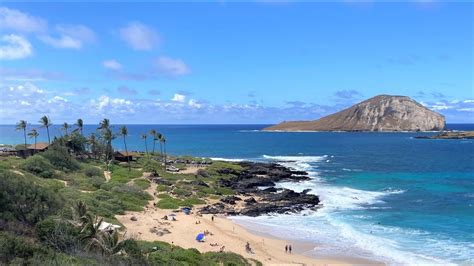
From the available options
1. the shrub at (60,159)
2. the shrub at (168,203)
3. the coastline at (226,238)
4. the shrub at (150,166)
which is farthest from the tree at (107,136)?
the coastline at (226,238)

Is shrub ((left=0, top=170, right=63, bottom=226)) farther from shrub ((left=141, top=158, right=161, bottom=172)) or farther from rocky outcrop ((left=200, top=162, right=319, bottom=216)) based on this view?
shrub ((left=141, top=158, right=161, bottom=172))

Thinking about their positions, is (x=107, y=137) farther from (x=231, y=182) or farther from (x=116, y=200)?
(x=116, y=200)

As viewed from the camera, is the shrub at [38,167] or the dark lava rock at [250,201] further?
the dark lava rock at [250,201]

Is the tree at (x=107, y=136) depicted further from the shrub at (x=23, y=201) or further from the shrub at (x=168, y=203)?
the shrub at (x=23, y=201)

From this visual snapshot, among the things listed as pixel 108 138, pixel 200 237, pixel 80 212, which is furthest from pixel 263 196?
pixel 80 212

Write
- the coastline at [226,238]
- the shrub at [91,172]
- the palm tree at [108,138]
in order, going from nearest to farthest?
the coastline at [226,238] < the shrub at [91,172] < the palm tree at [108,138]

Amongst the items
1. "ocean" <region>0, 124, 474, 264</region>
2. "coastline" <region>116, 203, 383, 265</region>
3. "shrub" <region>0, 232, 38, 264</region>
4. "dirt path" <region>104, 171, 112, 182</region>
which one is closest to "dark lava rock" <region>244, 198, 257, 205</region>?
"ocean" <region>0, 124, 474, 264</region>

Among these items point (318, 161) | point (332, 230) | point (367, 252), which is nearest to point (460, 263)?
point (367, 252)
